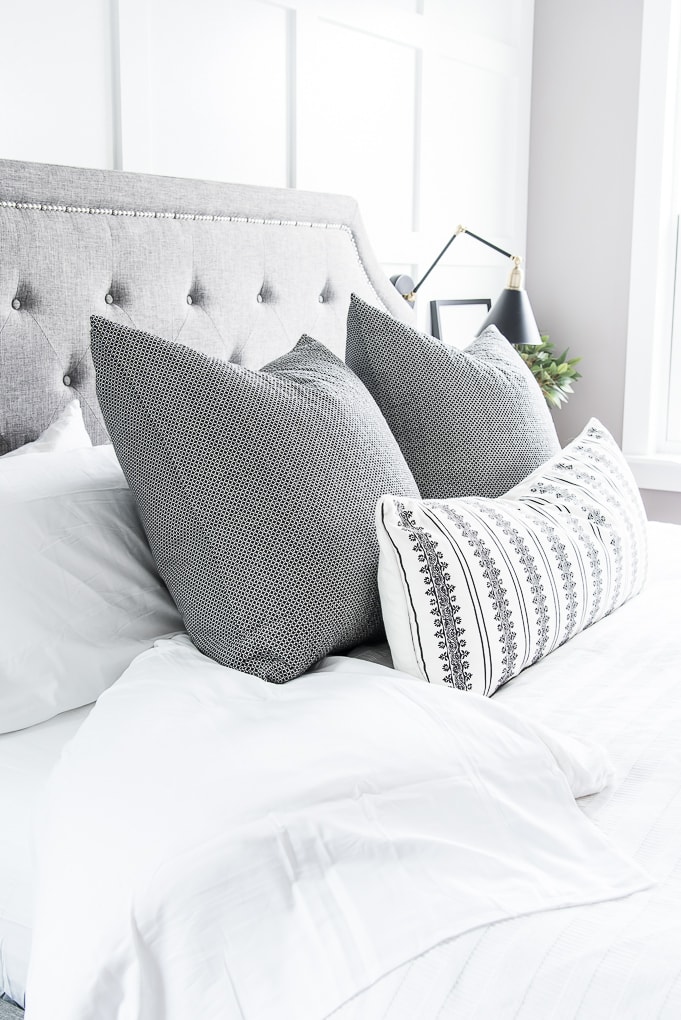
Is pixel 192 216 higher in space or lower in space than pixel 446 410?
higher

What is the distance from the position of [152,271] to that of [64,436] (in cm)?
41

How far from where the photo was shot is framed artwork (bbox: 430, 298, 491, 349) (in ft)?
9.70

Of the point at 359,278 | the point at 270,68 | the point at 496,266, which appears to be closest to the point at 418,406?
the point at 359,278

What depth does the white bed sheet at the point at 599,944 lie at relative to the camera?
28.6 inches

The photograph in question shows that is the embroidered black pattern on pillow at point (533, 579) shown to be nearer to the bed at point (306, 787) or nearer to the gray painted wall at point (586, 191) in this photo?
the bed at point (306, 787)

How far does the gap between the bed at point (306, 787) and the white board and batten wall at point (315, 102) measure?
0.42 meters

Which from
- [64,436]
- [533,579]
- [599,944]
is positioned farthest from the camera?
[64,436]

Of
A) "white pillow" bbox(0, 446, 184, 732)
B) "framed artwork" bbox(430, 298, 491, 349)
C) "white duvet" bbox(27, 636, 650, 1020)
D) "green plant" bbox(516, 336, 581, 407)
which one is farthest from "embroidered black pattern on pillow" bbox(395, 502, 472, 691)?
"green plant" bbox(516, 336, 581, 407)

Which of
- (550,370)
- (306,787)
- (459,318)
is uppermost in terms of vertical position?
(459,318)

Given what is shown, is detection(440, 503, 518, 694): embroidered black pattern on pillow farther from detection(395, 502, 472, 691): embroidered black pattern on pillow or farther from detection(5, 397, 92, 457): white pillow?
detection(5, 397, 92, 457): white pillow

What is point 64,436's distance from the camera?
1.50 metres

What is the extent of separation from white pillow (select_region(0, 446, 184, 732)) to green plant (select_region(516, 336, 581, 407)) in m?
2.06

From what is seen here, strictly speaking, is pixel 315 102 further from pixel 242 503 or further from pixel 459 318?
pixel 242 503

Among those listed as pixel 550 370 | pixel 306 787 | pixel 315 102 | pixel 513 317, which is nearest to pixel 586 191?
pixel 550 370
